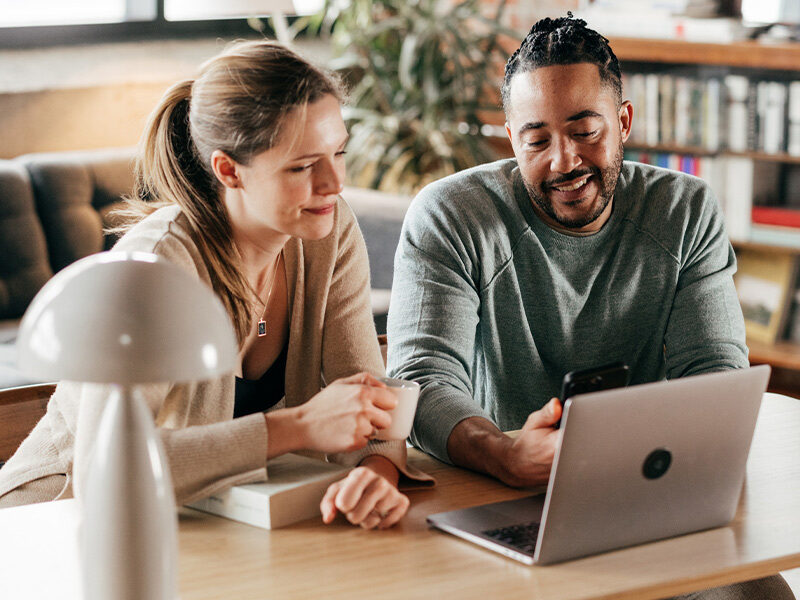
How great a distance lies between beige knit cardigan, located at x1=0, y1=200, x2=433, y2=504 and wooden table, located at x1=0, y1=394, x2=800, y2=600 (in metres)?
0.07

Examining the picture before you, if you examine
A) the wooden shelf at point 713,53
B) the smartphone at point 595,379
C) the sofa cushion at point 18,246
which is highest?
the wooden shelf at point 713,53

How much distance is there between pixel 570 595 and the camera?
1.13 meters

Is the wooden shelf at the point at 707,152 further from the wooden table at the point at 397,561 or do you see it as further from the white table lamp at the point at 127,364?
the white table lamp at the point at 127,364

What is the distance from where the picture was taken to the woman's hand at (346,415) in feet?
4.48

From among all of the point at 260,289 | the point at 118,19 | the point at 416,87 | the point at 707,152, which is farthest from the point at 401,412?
the point at 118,19

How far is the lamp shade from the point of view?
35.8 inches

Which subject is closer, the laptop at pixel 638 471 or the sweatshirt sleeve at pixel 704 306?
the laptop at pixel 638 471

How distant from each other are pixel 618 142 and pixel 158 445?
1098mm

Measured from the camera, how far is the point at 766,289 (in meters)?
4.06

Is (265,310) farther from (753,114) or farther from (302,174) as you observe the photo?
(753,114)

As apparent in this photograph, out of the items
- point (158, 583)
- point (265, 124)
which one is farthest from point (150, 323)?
point (265, 124)

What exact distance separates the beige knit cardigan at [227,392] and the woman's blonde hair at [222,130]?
41 mm

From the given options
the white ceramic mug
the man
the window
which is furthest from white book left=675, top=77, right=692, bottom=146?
the white ceramic mug

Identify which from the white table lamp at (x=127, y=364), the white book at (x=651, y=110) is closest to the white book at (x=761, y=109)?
the white book at (x=651, y=110)
